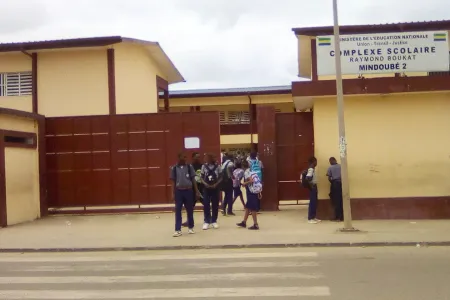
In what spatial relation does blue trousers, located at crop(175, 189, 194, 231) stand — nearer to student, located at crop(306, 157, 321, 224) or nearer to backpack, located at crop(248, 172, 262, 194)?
backpack, located at crop(248, 172, 262, 194)

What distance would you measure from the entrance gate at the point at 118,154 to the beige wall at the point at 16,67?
11.9 ft

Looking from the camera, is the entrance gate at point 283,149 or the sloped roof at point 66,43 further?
the sloped roof at point 66,43

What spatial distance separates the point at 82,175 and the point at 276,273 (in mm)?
10238

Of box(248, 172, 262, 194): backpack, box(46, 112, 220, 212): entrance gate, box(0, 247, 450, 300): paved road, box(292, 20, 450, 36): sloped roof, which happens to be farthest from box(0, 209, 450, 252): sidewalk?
box(292, 20, 450, 36): sloped roof

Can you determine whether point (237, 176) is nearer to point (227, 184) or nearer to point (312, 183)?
point (227, 184)

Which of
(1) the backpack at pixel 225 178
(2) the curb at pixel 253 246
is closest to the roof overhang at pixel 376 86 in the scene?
(1) the backpack at pixel 225 178

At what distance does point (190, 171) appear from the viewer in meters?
12.8

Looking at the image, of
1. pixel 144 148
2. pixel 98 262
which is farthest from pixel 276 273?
pixel 144 148

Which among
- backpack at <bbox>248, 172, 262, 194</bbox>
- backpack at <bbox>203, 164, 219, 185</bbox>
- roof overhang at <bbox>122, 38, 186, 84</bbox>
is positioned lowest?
backpack at <bbox>248, 172, 262, 194</bbox>

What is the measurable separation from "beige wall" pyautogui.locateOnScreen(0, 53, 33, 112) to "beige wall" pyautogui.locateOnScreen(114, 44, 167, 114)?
10.7ft

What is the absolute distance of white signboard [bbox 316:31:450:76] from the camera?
14.5 meters

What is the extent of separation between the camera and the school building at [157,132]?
1459cm

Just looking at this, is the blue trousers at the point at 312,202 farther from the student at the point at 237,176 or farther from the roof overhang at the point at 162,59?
the roof overhang at the point at 162,59

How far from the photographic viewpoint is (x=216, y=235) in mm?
12781
